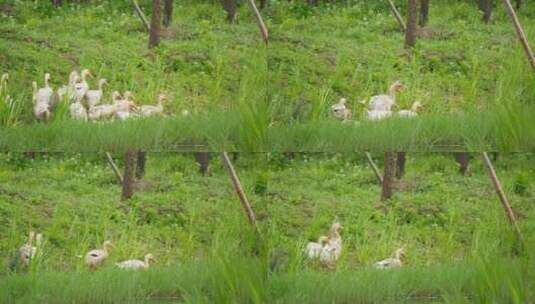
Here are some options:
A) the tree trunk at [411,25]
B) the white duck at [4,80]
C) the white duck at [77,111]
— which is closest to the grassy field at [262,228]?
the white duck at [77,111]

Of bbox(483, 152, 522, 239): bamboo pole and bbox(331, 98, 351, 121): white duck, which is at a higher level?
bbox(331, 98, 351, 121): white duck

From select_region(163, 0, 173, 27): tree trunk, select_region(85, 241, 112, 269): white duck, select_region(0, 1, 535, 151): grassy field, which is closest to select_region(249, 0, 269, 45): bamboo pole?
select_region(0, 1, 535, 151): grassy field

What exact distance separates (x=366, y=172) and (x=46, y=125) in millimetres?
1026

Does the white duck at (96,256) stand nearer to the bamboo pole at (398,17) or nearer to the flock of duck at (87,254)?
the flock of duck at (87,254)

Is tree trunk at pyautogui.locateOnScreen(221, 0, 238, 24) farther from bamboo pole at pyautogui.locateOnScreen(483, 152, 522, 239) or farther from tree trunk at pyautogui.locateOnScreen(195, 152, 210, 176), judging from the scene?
bamboo pole at pyautogui.locateOnScreen(483, 152, 522, 239)

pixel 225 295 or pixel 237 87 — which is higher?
pixel 237 87

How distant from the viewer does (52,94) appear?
9.16 feet

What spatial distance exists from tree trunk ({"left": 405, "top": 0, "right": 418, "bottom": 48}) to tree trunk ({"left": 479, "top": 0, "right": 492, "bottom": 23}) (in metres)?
0.21

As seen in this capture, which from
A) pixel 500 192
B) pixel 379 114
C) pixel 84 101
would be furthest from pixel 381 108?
pixel 84 101

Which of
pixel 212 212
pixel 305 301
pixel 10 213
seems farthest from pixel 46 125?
pixel 305 301

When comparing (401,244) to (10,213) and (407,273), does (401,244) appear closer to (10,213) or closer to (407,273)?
(407,273)

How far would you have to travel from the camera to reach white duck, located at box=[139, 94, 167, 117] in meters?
2.80

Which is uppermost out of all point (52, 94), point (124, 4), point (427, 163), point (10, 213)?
point (124, 4)

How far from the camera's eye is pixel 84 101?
2805 millimetres
